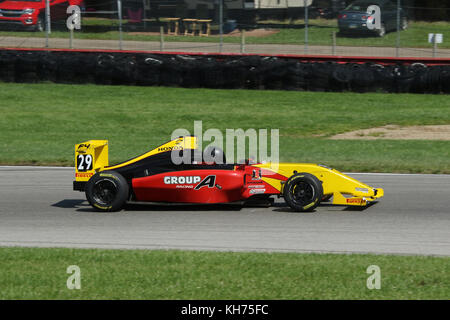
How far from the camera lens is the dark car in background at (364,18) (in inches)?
821

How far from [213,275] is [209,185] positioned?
302cm

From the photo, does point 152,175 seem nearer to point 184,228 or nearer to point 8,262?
point 184,228

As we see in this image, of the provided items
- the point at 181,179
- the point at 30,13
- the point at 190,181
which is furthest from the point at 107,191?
the point at 30,13

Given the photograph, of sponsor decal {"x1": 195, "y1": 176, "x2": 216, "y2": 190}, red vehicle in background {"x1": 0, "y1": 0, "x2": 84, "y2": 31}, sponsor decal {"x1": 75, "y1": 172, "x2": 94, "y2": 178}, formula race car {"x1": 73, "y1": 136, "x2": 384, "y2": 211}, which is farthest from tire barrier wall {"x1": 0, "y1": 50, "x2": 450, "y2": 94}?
sponsor decal {"x1": 195, "y1": 176, "x2": 216, "y2": 190}

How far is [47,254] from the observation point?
7719 millimetres

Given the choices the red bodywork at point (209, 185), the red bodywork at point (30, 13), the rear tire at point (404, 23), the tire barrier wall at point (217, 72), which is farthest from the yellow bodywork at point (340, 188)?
the red bodywork at point (30, 13)

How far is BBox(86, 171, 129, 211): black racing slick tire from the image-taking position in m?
9.95

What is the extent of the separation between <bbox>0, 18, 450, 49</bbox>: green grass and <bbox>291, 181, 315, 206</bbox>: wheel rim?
12340 millimetres

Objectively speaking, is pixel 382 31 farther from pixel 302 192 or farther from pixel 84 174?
pixel 84 174

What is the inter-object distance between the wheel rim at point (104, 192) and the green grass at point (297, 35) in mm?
12732

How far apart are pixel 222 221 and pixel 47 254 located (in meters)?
2.49

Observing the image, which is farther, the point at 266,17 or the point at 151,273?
the point at 266,17
